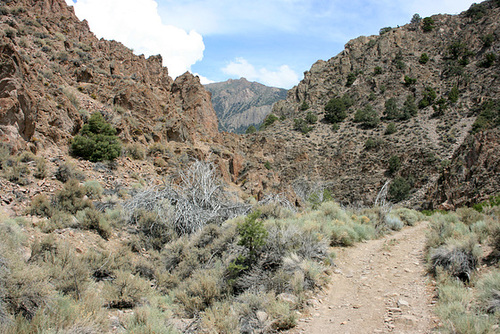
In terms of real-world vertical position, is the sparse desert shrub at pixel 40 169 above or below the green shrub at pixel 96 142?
below

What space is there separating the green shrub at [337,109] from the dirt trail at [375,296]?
1620 inches

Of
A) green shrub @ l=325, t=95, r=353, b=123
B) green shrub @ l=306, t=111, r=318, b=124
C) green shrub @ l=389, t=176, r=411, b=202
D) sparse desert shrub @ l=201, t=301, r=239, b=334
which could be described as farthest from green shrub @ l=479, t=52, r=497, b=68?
sparse desert shrub @ l=201, t=301, r=239, b=334

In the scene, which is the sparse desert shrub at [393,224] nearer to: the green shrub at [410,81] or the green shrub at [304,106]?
the green shrub at [410,81]

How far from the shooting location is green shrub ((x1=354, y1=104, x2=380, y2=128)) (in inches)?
1645

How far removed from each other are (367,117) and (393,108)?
3.95 meters

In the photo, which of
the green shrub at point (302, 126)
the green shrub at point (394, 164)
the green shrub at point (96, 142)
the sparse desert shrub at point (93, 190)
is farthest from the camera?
the green shrub at point (302, 126)

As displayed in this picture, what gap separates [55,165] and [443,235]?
41.3 ft

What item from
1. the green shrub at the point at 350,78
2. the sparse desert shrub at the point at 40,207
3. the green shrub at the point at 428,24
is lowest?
the sparse desert shrub at the point at 40,207

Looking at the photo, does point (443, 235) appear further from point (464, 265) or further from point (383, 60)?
point (383, 60)

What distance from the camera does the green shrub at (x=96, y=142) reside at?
39.7 ft

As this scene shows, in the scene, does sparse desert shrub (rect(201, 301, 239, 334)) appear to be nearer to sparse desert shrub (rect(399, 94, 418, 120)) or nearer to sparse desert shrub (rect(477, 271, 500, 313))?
sparse desert shrub (rect(477, 271, 500, 313))

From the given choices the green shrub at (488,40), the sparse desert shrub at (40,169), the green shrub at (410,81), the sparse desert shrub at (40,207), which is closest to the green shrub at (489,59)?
the green shrub at (488,40)

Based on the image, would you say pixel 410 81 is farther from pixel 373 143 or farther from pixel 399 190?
pixel 399 190

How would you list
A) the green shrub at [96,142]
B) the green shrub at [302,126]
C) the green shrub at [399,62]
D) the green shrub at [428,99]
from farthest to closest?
the green shrub at [399,62] < the green shrub at [302,126] < the green shrub at [428,99] < the green shrub at [96,142]
